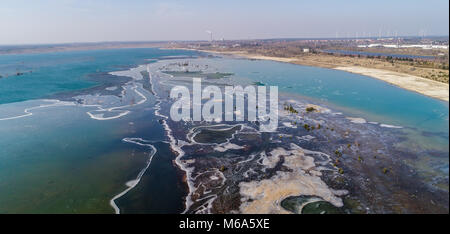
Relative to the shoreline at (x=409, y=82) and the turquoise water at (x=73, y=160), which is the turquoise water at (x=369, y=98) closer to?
the shoreline at (x=409, y=82)

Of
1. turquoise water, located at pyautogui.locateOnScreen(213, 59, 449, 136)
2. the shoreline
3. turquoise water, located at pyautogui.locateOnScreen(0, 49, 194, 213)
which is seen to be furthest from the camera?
the shoreline

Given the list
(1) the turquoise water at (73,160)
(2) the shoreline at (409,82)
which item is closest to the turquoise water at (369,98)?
(2) the shoreline at (409,82)

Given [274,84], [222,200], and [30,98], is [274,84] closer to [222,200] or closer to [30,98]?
[222,200]

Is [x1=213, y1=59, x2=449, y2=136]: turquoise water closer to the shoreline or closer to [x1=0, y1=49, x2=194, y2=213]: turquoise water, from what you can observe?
the shoreline

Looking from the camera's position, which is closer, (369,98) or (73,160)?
(73,160)

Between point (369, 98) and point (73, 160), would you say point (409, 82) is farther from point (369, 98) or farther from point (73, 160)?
point (73, 160)

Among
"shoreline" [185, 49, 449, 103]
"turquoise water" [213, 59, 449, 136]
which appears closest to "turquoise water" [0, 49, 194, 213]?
"turquoise water" [213, 59, 449, 136]

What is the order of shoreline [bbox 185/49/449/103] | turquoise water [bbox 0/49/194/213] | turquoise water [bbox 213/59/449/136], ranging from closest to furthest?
turquoise water [bbox 0/49/194/213]
turquoise water [bbox 213/59/449/136]
shoreline [bbox 185/49/449/103]

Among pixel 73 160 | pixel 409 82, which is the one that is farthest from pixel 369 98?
pixel 73 160

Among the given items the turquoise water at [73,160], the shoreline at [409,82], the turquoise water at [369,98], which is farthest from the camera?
the shoreline at [409,82]

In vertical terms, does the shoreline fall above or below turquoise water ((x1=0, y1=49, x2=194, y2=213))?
above

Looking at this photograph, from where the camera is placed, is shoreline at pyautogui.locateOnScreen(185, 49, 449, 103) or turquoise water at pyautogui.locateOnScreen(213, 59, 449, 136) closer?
turquoise water at pyautogui.locateOnScreen(213, 59, 449, 136)

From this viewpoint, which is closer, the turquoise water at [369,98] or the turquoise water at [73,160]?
the turquoise water at [73,160]
